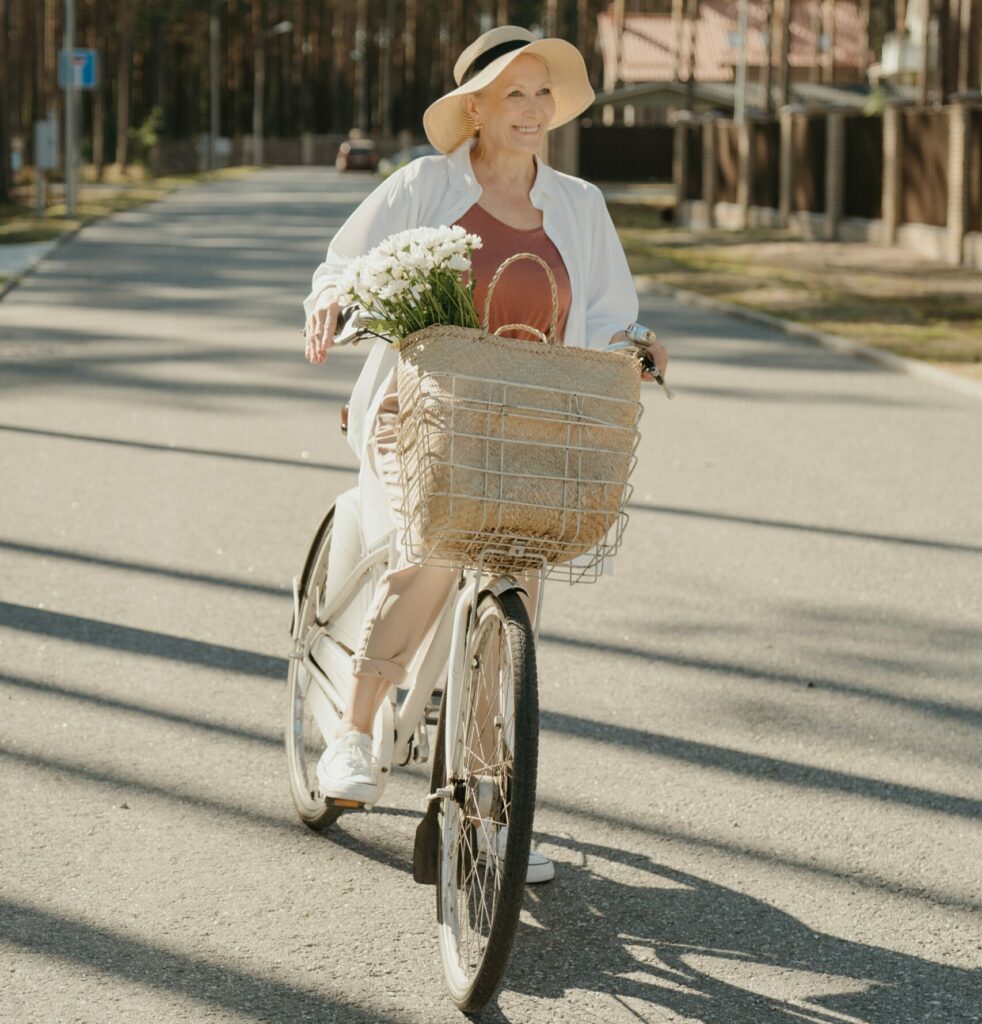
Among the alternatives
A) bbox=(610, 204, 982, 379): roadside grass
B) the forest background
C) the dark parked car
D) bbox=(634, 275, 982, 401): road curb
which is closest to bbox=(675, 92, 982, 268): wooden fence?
bbox=(610, 204, 982, 379): roadside grass

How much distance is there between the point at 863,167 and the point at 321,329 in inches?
1204

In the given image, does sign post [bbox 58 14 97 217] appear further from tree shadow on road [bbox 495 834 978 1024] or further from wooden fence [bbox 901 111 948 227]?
tree shadow on road [bbox 495 834 978 1024]

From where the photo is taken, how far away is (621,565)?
27.4 feet

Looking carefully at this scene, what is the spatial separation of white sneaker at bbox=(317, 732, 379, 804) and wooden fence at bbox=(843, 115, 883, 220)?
2928cm

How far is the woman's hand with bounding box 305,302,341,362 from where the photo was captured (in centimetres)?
410

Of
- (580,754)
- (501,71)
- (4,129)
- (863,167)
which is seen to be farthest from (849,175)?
(501,71)

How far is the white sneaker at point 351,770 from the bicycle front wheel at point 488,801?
1.10ft

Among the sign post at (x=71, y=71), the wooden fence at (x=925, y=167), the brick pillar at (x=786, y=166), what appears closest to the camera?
the wooden fence at (x=925, y=167)

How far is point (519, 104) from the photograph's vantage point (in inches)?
172

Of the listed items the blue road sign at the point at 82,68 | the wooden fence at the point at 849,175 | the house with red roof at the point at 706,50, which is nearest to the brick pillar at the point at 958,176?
the wooden fence at the point at 849,175

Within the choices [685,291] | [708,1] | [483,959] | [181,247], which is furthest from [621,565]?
[708,1]

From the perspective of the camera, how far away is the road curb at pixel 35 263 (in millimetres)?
22719

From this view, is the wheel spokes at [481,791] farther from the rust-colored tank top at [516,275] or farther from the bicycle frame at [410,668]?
the rust-colored tank top at [516,275]

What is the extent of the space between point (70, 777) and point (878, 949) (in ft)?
7.41
